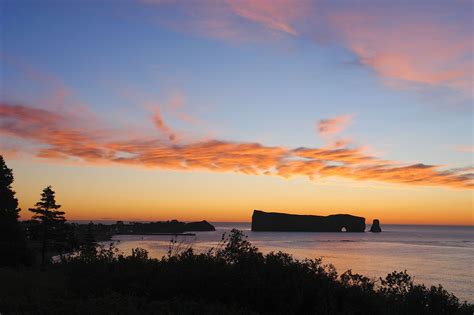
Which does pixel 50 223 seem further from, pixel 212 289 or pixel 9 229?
pixel 212 289

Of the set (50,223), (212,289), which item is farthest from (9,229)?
(212,289)

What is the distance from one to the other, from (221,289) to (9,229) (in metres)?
29.3

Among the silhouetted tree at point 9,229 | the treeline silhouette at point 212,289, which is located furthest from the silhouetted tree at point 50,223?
the treeline silhouette at point 212,289

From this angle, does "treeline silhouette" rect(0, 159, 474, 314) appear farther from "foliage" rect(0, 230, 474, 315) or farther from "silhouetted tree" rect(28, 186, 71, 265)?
"silhouetted tree" rect(28, 186, 71, 265)

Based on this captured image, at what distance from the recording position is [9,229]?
37.6 meters

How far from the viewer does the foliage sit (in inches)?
510

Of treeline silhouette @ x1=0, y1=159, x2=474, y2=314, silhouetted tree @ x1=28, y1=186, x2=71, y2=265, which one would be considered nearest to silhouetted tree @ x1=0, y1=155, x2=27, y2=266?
silhouetted tree @ x1=28, y1=186, x2=71, y2=265

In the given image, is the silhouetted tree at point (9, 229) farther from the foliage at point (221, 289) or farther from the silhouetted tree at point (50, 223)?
the foliage at point (221, 289)

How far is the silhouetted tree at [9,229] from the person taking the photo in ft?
121

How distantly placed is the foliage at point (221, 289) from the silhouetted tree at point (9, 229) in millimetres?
22077

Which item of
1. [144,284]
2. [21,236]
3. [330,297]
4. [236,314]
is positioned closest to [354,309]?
[330,297]

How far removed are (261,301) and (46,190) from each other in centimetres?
3834

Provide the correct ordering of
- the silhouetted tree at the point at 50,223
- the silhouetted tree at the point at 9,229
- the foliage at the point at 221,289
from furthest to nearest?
the silhouetted tree at the point at 50,223
the silhouetted tree at the point at 9,229
the foliage at the point at 221,289

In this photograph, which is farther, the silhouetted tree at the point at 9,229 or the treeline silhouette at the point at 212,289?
the silhouetted tree at the point at 9,229
